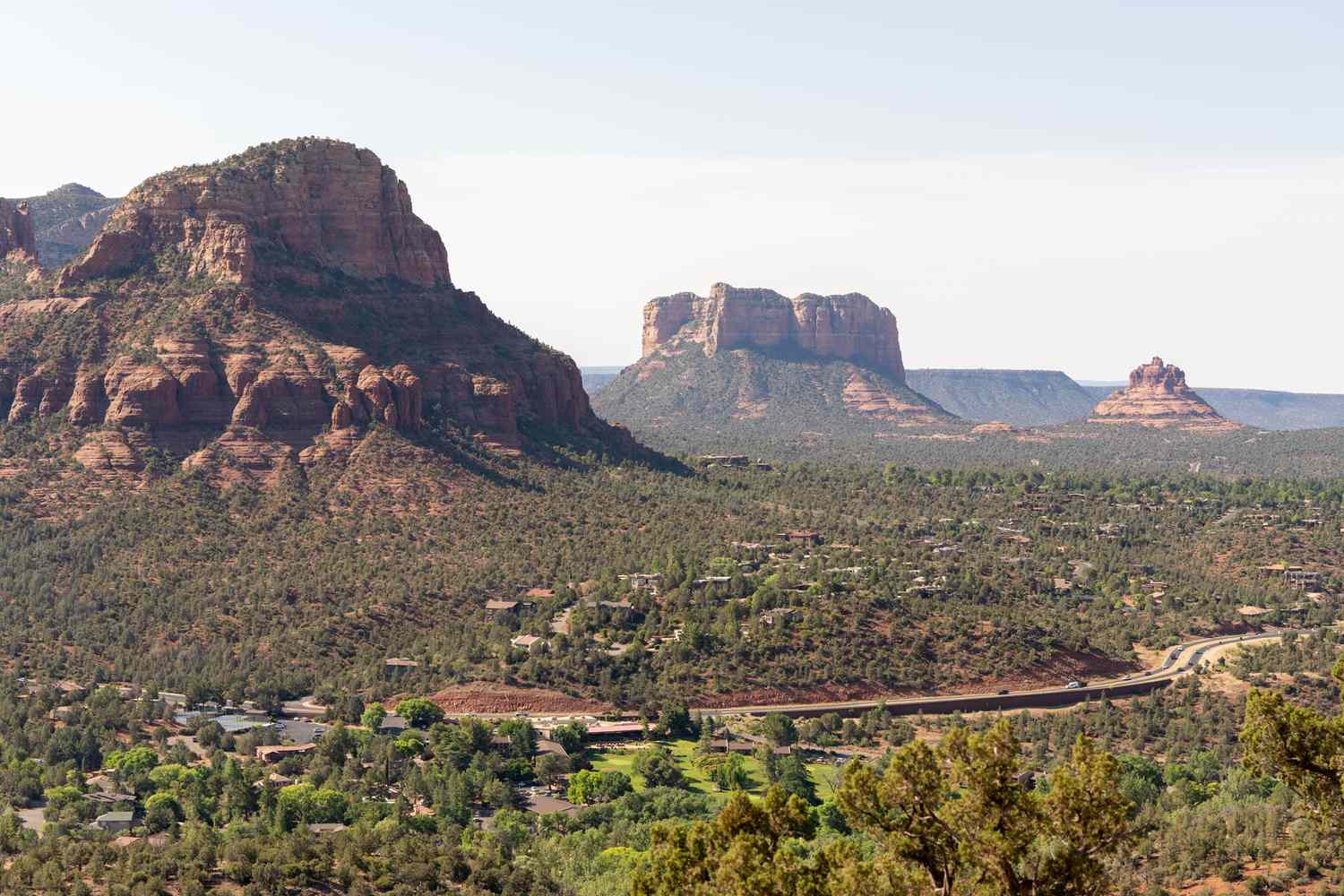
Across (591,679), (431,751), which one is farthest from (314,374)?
(431,751)

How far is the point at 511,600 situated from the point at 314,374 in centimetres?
4302

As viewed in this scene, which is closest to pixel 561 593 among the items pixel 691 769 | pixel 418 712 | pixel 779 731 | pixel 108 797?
pixel 418 712

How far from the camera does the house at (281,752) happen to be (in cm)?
8606

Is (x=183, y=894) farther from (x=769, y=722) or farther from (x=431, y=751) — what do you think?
(x=769, y=722)

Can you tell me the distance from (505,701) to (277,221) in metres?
86.4

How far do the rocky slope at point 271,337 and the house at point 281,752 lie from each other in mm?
57515

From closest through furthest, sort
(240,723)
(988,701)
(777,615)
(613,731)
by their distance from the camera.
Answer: (240,723) < (613,731) < (988,701) < (777,615)

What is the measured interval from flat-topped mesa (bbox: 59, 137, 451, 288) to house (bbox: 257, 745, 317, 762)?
81.2 m

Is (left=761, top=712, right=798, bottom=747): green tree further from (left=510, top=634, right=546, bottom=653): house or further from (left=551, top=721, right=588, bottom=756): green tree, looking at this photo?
(left=510, top=634, right=546, bottom=653): house

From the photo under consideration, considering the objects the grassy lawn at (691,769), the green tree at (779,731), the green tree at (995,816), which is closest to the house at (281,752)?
the grassy lawn at (691,769)

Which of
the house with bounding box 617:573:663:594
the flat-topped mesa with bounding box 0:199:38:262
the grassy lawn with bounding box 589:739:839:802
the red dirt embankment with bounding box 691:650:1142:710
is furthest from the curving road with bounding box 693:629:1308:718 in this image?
the flat-topped mesa with bounding box 0:199:38:262

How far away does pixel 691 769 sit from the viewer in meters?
86.9

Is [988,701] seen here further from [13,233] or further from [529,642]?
[13,233]

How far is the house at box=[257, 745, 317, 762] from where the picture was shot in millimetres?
86062
